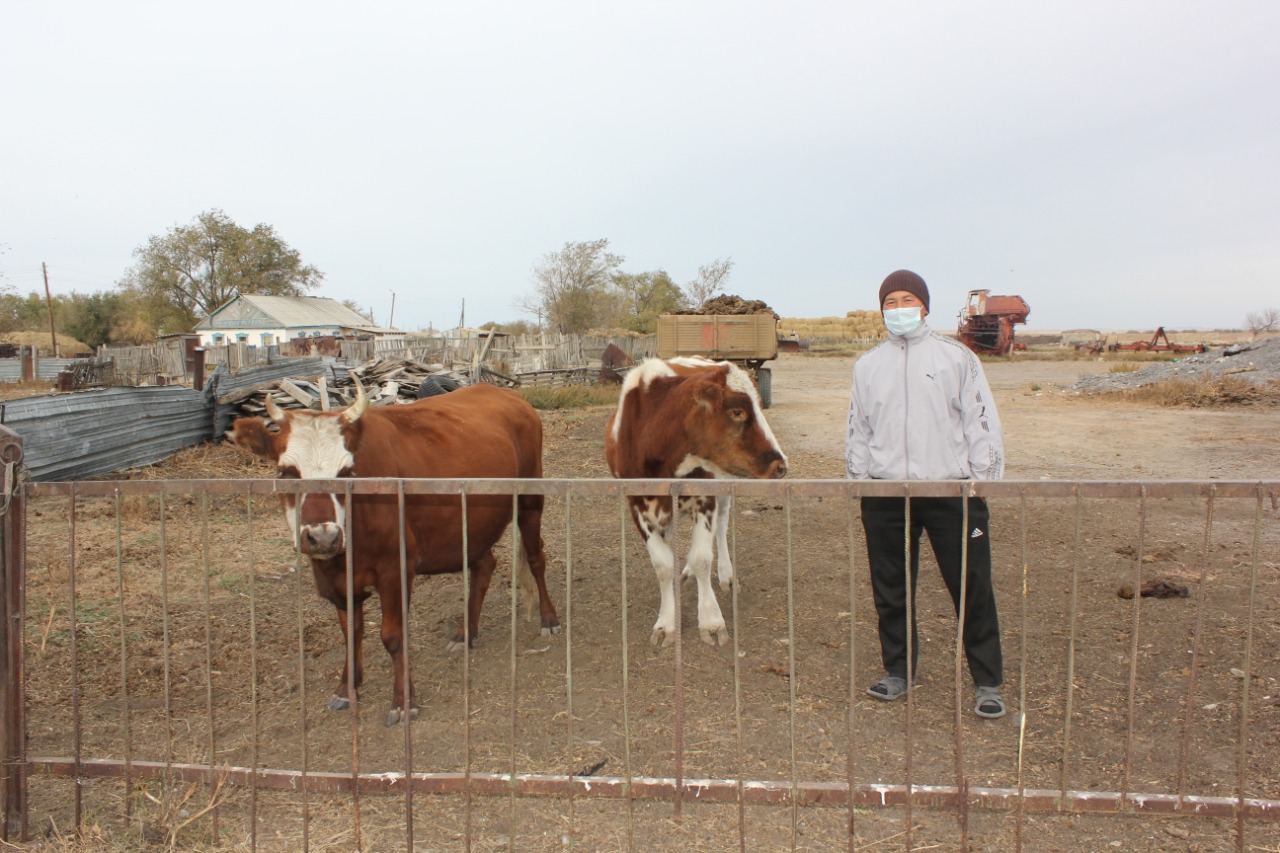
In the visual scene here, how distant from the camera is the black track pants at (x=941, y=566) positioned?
3758 mm

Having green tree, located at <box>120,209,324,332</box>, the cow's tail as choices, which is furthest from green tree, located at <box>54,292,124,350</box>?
the cow's tail

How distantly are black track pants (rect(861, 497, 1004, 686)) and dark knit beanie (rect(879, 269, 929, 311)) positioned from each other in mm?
1009

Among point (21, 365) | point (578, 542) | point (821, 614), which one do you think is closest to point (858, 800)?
point (821, 614)

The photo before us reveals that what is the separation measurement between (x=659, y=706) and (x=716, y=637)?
110 centimetres

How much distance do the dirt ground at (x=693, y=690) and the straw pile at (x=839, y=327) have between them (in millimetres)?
65389

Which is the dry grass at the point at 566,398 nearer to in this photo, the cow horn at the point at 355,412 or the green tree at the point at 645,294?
the cow horn at the point at 355,412

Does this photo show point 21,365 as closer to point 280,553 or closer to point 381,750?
point 280,553

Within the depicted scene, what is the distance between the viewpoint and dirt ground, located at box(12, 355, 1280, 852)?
2977 millimetres

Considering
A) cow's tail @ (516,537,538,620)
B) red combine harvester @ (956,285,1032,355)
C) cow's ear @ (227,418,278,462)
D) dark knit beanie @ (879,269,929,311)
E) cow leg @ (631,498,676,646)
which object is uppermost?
red combine harvester @ (956,285,1032,355)

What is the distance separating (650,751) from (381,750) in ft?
4.20

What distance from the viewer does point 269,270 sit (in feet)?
210

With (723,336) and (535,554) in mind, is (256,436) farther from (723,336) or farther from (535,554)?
(723,336)

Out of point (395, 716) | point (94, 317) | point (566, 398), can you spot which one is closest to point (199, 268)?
point (94, 317)

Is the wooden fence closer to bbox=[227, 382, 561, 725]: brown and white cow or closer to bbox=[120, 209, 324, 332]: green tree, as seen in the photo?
bbox=[227, 382, 561, 725]: brown and white cow
